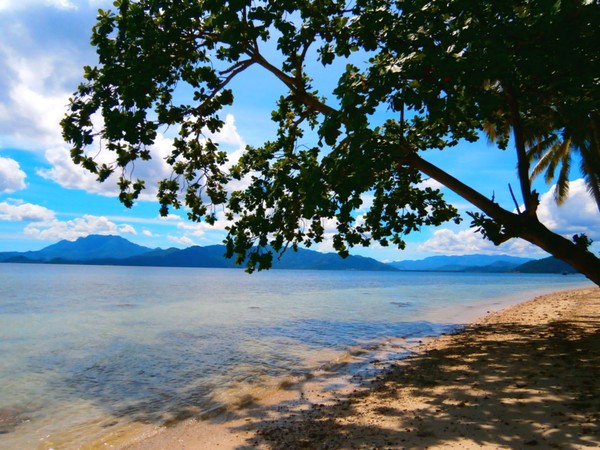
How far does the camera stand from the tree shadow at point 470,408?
5.04 m

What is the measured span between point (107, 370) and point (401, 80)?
1138 cm

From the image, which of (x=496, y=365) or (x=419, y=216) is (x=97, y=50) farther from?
(x=496, y=365)

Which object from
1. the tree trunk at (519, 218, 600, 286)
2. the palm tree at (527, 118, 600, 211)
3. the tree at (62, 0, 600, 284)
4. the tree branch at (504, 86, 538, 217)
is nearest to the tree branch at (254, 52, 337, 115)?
the tree at (62, 0, 600, 284)

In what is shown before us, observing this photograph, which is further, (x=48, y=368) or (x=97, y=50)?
(x=48, y=368)

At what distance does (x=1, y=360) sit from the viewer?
526 inches

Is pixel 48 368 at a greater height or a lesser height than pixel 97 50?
lesser

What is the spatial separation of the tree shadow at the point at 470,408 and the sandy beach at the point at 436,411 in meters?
0.01

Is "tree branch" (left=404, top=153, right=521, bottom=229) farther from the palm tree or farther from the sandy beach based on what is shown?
the palm tree

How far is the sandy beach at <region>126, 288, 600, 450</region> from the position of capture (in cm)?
509

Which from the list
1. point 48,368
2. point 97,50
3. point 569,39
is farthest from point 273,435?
point 48,368

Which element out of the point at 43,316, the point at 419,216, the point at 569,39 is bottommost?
the point at 43,316

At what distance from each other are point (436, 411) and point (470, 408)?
518 mm

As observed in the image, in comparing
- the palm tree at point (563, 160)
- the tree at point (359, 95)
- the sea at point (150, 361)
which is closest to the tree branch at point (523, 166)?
the tree at point (359, 95)

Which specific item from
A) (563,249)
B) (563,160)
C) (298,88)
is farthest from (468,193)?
(563,160)
